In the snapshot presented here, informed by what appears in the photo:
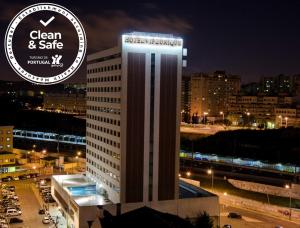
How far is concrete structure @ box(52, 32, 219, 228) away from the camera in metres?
14.2

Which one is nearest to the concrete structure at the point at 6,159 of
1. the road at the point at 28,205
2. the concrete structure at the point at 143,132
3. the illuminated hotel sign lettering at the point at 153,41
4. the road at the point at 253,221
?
the road at the point at 28,205

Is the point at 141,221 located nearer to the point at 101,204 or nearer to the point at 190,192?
the point at 101,204

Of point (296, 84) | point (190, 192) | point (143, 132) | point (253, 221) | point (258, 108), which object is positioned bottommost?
point (253, 221)

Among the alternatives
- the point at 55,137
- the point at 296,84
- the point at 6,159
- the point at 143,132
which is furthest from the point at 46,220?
the point at 296,84

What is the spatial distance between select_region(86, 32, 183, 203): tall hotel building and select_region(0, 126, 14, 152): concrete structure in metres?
12.0

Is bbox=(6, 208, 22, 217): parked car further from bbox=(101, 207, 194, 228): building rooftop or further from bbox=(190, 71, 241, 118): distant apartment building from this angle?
bbox=(190, 71, 241, 118): distant apartment building

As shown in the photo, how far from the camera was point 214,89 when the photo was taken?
62.7 m

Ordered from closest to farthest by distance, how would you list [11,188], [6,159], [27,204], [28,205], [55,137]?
[28,205], [27,204], [11,188], [6,159], [55,137]

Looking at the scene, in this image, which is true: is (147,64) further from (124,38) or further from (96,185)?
(96,185)

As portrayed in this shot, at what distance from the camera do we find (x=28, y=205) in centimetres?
1717

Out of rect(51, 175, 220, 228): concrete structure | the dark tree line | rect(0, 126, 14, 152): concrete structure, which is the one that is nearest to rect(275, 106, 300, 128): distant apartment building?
the dark tree line

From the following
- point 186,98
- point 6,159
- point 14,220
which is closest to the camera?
point 14,220

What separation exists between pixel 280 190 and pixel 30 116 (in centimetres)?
4256

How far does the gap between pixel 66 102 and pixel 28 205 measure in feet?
184
